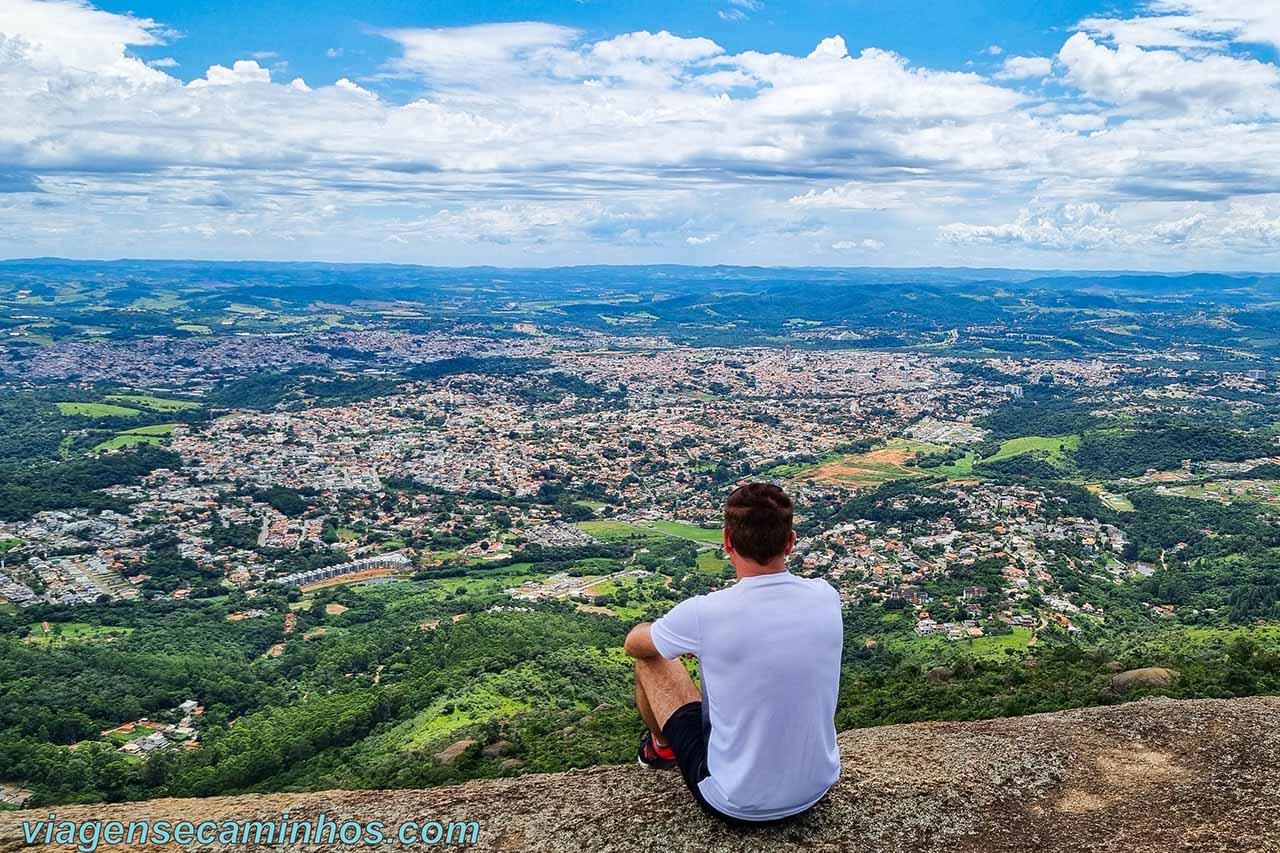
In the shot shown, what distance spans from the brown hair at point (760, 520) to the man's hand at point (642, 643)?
911 millimetres

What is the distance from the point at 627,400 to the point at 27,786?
92238 millimetres

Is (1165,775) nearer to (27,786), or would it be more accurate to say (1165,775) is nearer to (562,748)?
(562,748)

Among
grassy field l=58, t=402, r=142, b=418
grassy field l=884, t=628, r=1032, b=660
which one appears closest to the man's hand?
grassy field l=884, t=628, r=1032, b=660

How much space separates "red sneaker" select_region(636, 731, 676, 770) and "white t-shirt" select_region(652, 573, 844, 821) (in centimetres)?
116

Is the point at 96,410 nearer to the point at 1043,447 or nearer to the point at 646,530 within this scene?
the point at 646,530

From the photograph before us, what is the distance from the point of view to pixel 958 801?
6.27 meters

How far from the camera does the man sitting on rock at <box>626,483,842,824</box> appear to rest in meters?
4.71

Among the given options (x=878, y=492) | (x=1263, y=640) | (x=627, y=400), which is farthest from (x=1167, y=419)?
(x=1263, y=640)

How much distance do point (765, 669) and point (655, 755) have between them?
2.05 meters

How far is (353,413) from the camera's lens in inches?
3954

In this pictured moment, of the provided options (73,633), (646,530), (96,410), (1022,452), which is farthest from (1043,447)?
(96,410)

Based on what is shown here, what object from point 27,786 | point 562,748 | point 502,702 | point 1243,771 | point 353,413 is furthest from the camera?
point 353,413

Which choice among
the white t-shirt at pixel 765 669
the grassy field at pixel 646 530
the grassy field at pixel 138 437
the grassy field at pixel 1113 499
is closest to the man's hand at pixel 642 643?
the white t-shirt at pixel 765 669

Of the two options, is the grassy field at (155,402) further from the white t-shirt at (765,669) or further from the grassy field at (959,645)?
the white t-shirt at (765,669)
